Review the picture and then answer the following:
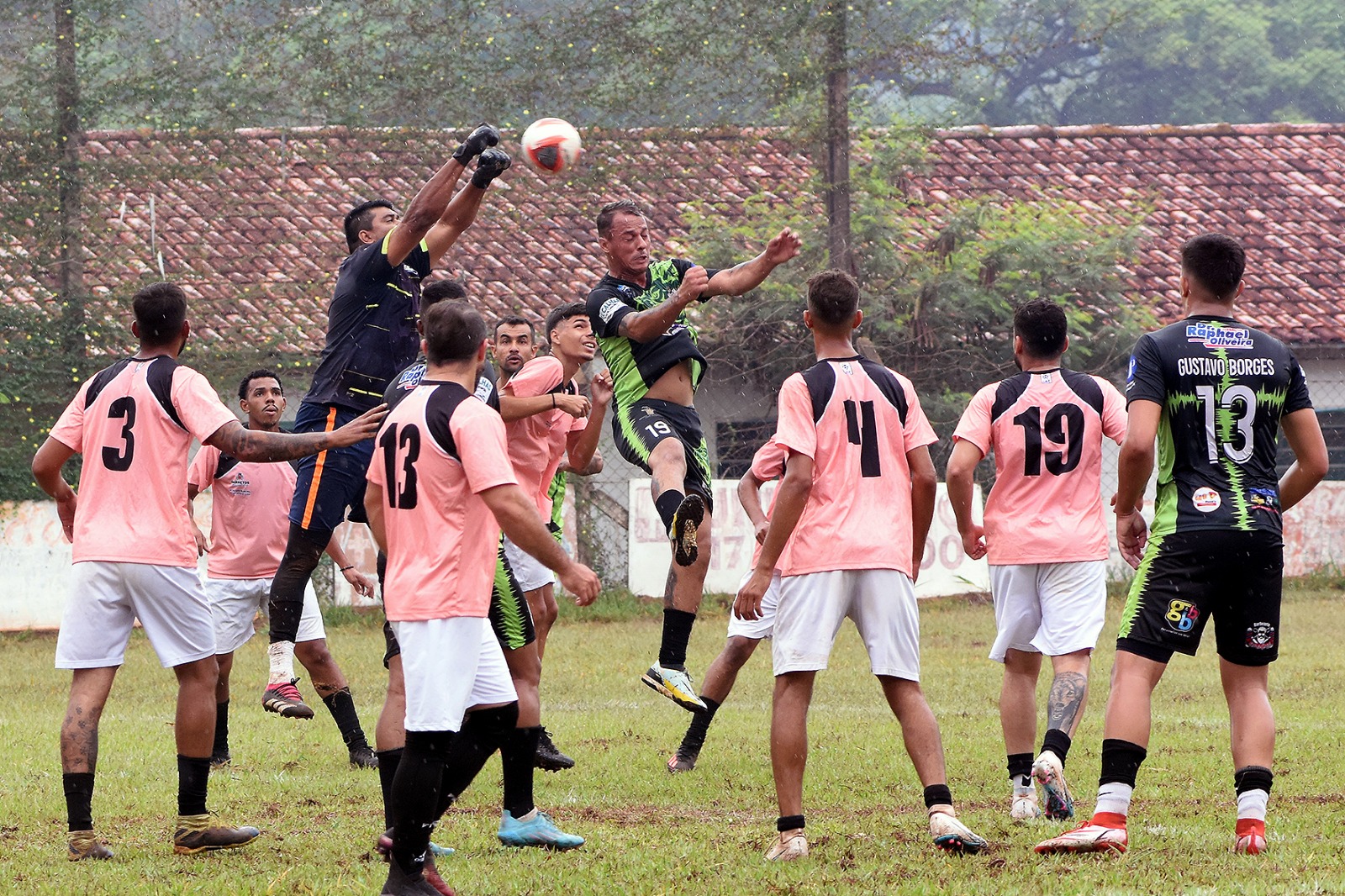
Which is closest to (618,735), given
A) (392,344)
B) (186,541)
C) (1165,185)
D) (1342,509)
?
(392,344)

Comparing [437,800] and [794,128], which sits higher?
[794,128]

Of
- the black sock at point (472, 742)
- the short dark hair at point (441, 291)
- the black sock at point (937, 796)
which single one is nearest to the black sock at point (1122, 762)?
the black sock at point (937, 796)

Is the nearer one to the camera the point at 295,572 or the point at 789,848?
the point at 789,848

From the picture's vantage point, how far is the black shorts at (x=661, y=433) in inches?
332

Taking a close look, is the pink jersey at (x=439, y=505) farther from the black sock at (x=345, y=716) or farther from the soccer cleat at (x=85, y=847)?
the black sock at (x=345, y=716)

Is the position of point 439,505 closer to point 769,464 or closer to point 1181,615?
point 769,464

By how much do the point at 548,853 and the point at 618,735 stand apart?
3.54 m

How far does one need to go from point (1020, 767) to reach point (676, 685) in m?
1.79

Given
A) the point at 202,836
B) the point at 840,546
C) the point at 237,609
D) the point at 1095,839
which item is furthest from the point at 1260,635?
the point at 237,609

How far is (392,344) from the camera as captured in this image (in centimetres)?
Result: 798

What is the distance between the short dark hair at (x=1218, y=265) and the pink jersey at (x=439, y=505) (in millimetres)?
2852

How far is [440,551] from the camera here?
543cm

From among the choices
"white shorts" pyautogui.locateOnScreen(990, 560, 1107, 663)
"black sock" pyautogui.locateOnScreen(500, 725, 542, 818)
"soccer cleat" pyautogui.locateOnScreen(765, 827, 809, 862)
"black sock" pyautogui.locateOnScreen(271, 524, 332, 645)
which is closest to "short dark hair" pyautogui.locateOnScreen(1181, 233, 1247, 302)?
"white shorts" pyautogui.locateOnScreen(990, 560, 1107, 663)

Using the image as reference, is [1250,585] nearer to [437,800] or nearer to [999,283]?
[437,800]
